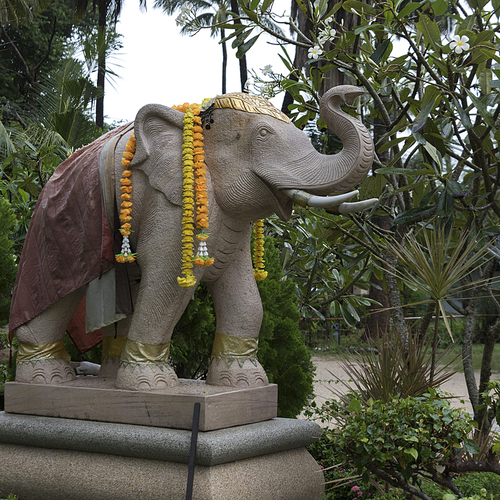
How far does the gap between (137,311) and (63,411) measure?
66 centimetres

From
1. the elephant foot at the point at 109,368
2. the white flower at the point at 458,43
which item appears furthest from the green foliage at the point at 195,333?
the white flower at the point at 458,43

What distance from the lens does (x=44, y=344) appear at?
10.6ft

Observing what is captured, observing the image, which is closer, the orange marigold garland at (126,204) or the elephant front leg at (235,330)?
the orange marigold garland at (126,204)

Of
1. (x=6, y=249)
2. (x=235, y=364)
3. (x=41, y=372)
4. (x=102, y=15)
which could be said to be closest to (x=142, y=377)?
(x=235, y=364)

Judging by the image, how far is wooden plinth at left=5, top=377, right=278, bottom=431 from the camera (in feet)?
8.96

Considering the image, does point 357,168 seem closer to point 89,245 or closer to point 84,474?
point 89,245

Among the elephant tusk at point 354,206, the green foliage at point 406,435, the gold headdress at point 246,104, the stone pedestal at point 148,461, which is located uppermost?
the gold headdress at point 246,104

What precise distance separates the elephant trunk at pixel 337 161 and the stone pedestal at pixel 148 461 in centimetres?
115

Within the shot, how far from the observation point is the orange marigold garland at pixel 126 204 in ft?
9.28

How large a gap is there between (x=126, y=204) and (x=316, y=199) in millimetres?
896

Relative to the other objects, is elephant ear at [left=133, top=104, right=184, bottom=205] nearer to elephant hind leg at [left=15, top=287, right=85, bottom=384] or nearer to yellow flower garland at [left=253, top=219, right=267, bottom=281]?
yellow flower garland at [left=253, top=219, right=267, bottom=281]

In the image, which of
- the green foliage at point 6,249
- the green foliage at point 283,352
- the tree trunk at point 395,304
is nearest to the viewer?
the tree trunk at point 395,304

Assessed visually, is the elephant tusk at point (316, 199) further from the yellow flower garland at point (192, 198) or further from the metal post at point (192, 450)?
the metal post at point (192, 450)

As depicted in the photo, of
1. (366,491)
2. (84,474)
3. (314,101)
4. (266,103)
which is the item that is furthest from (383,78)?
(84,474)
